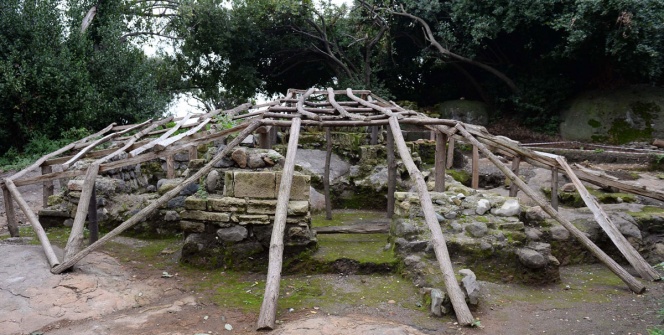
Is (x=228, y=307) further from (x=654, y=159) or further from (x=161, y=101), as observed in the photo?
(x=161, y=101)

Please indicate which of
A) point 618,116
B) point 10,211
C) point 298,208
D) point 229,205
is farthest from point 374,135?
point 618,116

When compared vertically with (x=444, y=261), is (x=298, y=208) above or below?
above

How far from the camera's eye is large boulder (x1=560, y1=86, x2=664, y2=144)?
12438 mm

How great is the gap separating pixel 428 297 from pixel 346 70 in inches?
484

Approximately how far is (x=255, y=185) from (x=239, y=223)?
18.4 inches

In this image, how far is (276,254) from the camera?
160 inches

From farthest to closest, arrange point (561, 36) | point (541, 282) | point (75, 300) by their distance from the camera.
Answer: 1. point (561, 36)
2. point (541, 282)
3. point (75, 300)

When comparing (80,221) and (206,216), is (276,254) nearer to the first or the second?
(206,216)

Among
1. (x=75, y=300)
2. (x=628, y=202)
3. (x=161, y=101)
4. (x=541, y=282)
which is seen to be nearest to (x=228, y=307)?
(x=75, y=300)

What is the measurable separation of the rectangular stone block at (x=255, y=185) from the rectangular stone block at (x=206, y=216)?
294 millimetres

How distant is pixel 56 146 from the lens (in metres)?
11.3

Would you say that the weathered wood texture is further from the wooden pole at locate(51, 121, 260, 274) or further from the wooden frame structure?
the wooden pole at locate(51, 121, 260, 274)

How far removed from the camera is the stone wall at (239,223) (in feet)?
16.5

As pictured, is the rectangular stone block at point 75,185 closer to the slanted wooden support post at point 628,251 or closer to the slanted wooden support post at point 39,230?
the slanted wooden support post at point 39,230
